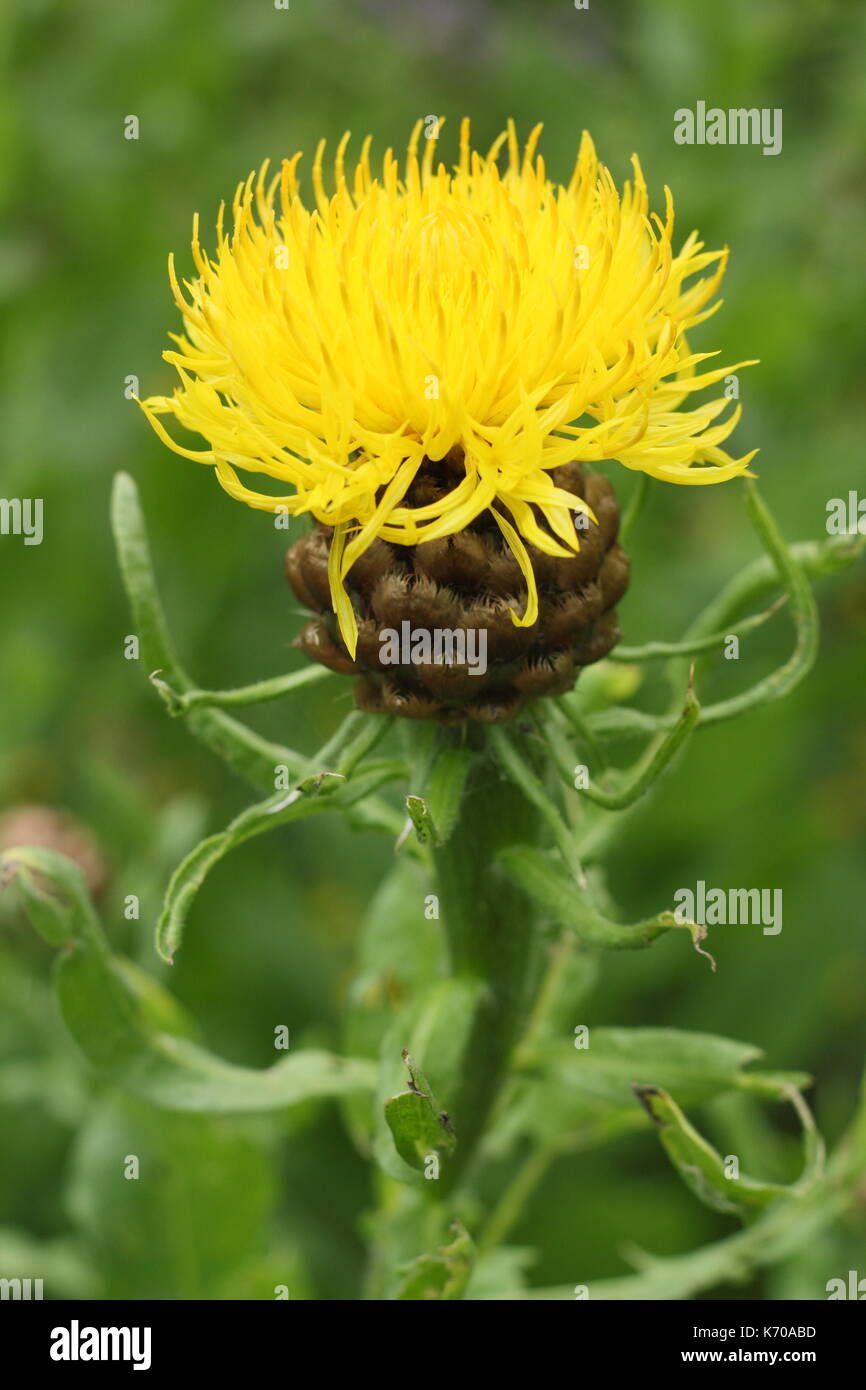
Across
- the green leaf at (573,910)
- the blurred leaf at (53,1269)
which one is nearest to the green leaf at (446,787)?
the green leaf at (573,910)

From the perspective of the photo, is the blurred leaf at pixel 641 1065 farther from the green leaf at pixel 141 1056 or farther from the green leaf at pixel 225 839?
the green leaf at pixel 225 839

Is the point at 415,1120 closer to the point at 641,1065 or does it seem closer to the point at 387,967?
the point at 641,1065

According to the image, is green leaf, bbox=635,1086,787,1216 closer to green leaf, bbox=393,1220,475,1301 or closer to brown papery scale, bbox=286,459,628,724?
green leaf, bbox=393,1220,475,1301

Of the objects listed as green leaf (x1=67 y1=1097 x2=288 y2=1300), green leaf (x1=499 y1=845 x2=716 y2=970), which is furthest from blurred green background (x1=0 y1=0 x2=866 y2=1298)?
Answer: green leaf (x1=499 y1=845 x2=716 y2=970)

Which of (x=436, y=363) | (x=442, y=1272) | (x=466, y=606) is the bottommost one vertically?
(x=442, y=1272)

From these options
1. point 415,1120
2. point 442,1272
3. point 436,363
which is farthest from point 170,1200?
point 436,363

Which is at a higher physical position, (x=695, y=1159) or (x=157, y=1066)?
(x=157, y=1066)
